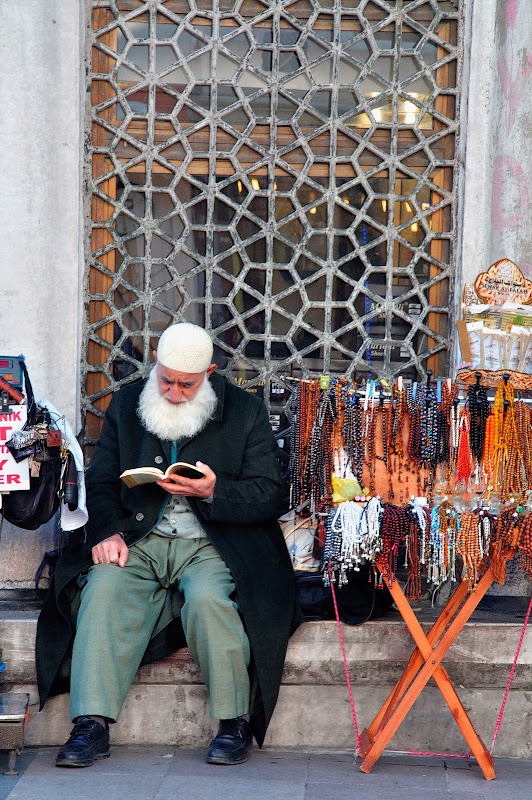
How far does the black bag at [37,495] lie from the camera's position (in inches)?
163

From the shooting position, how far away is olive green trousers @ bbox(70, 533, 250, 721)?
3836mm

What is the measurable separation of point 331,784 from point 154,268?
8.57 feet

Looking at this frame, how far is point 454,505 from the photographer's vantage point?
402 cm

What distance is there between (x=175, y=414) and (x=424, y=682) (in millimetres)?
1522

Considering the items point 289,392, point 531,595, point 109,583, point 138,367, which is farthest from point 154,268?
point 531,595

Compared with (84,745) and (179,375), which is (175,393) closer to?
(179,375)

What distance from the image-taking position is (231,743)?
3855mm

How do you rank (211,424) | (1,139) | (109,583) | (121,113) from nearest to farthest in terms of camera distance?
(109,583), (211,424), (1,139), (121,113)

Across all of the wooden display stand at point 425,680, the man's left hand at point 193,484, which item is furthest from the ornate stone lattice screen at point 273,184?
the wooden display stand at point 425,680

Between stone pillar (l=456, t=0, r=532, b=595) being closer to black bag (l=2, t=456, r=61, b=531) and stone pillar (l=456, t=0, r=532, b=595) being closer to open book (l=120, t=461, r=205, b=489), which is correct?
open book (l=120, t=461, r=205, b=489)

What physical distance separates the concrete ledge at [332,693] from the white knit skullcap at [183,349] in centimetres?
121

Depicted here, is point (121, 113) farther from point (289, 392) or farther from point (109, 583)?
point (109, 583)

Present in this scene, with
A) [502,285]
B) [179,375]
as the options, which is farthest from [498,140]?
[179,375]

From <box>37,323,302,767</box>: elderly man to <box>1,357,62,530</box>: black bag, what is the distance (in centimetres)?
20
